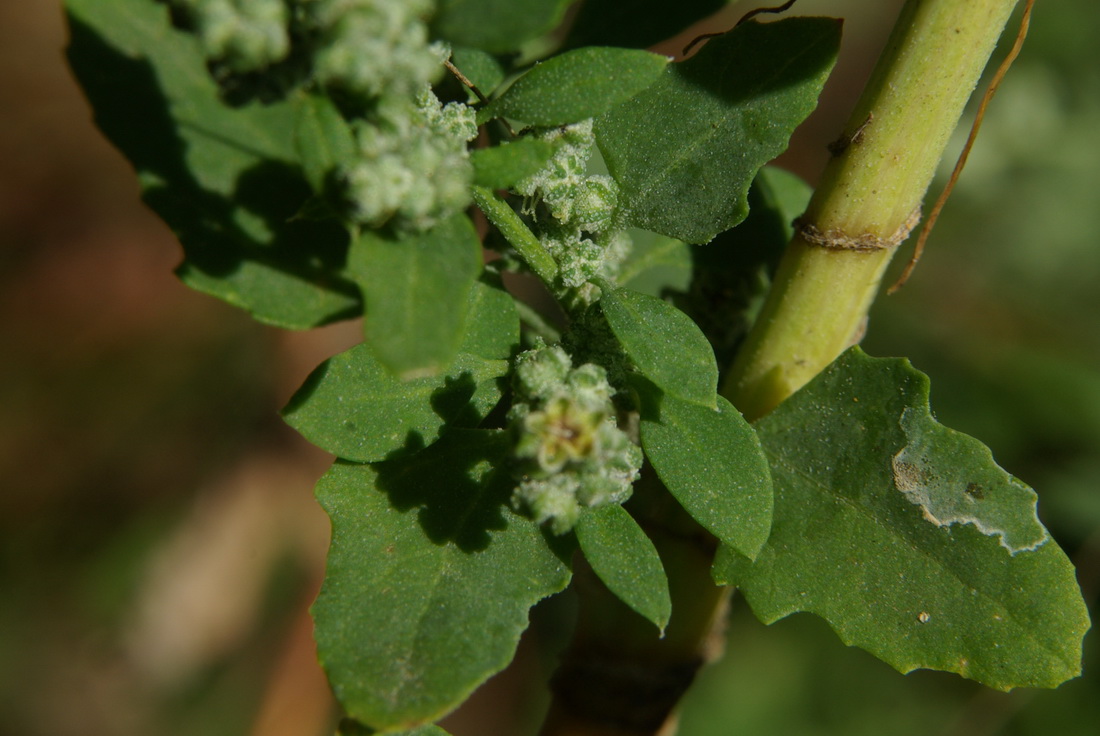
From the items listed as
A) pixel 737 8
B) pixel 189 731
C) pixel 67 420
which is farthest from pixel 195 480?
pixel 737 8

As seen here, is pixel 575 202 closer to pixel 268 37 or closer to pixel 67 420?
pixel 268 37

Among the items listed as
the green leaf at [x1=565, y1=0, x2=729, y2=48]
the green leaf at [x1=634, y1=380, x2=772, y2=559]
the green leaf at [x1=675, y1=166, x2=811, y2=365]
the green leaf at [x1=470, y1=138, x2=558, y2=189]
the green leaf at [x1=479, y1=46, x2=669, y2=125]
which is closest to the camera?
the green leaf at [x1=470, y1=138, x2=558, y2=189]

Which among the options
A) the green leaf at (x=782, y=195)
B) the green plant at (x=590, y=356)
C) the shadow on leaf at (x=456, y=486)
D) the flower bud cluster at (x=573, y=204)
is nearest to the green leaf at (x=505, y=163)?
the green plant at (x=590, y=356)

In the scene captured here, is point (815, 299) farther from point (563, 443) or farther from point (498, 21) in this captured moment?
point (498, 21)

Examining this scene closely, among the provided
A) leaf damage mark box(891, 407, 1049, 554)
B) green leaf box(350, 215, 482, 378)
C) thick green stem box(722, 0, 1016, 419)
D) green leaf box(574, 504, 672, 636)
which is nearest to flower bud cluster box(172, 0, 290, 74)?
green leaf box(350, 215, 482, 378)

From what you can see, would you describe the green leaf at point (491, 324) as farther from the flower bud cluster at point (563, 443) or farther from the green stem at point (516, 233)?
the flower bud cluster at point (563, 443)

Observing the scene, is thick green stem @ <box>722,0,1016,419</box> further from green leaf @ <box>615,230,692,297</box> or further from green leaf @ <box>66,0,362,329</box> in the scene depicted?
green leaf @ <box>66,0,362,329</box>

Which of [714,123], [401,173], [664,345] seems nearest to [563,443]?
[664,345]
